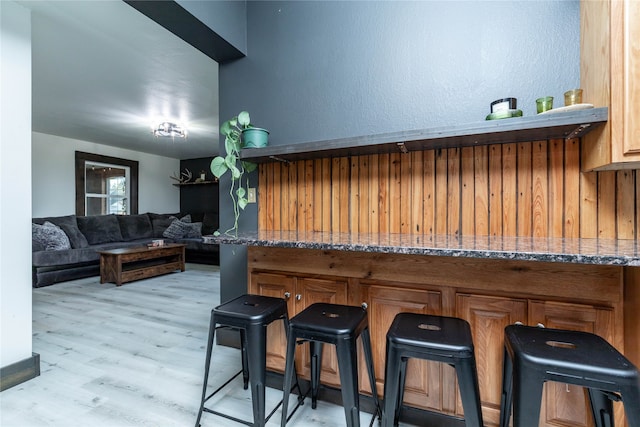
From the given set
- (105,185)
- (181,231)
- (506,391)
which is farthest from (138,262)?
(506,391)

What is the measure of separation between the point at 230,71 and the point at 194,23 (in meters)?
0.48

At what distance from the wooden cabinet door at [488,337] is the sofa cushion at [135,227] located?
655cm

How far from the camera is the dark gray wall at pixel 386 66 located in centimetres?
161

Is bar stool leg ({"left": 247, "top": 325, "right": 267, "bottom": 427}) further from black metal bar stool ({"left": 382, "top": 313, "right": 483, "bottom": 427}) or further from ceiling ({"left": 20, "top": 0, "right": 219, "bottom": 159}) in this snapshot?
ceiling ({"left": 20, "top": 0, "right": 219, "bottom": 159})

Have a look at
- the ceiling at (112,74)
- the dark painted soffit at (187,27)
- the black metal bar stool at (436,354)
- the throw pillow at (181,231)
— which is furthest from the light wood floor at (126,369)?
the throw pillow at (181,231)

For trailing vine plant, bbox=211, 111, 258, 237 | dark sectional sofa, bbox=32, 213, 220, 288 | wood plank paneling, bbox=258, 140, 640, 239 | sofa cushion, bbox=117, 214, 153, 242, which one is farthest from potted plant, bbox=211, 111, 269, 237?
sofa cushion, bbox=117, 214, 153, 242

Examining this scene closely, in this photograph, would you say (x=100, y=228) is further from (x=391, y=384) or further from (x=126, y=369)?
(x=391, y=384)

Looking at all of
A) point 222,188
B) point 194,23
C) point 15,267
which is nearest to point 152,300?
point 15,267

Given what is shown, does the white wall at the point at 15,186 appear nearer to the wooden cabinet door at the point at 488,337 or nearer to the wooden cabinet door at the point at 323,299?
the wooden cabinet door at the point at 323,299

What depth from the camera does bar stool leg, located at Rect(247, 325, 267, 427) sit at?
146 centimetres

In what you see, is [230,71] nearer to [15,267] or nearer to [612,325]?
[15,267]

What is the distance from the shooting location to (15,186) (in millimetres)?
1979

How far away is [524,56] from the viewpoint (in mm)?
1625

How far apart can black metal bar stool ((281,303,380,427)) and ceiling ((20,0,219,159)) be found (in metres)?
2.41
